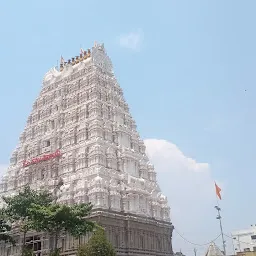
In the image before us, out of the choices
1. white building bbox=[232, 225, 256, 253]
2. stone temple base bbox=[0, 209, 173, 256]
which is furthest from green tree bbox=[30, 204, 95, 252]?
white building bbox=[232, 225, 256, 253]

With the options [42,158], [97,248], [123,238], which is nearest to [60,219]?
[97,248]

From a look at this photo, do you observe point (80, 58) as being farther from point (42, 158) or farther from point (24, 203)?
point (24, 203)

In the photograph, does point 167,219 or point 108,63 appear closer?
point 167,219

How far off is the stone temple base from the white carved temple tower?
11cm

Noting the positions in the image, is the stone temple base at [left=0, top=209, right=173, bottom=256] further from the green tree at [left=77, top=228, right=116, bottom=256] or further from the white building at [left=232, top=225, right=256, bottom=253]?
the white building at [left=232, top=225, right=256, bottom=253]

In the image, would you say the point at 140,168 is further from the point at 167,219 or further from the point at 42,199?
the point at 42,199

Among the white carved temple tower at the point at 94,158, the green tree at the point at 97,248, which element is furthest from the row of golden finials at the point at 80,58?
the green tree at the point at 97,248

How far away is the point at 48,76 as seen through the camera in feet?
201

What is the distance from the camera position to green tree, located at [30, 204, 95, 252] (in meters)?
34.5

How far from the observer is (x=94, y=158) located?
153 ft

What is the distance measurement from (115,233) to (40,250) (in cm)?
923

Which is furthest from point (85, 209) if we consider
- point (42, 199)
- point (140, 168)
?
point (140, 168)

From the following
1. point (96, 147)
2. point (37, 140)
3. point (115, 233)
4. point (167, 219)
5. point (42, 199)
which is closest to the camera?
point (42, 199)

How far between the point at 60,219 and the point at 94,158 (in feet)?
42.0
